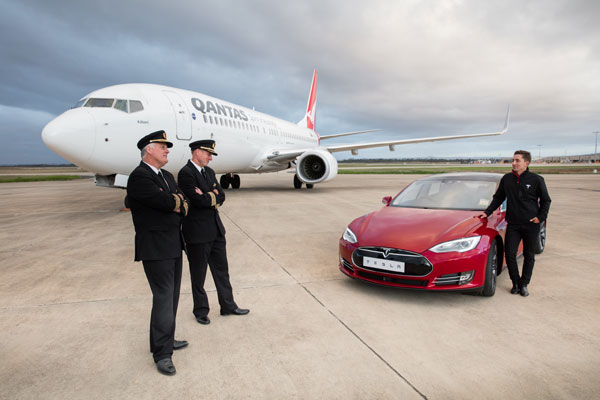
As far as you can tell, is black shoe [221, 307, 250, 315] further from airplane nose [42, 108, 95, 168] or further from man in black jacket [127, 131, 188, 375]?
airplane nose [42, 108, 95, 168]

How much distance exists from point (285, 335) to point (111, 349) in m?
1.40

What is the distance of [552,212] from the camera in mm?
9672

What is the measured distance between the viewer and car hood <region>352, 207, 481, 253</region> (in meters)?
3.79

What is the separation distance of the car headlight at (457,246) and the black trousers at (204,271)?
83.6 inches

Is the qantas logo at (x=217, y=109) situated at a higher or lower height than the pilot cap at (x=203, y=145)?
higher

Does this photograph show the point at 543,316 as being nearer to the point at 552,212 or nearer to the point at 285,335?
the point at 285,335

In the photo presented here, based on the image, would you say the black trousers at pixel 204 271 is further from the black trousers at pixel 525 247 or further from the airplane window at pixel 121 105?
the airplane window at pixel 121 105

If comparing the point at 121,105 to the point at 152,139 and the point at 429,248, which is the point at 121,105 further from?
the point at 429,248

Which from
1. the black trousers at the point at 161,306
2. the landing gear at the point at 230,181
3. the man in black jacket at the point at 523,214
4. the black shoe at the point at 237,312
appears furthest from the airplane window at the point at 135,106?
the landing gear at the point at 230,181

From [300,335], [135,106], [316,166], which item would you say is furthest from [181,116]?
[300,335]

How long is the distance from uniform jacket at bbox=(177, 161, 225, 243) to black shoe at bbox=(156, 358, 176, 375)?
1.03m

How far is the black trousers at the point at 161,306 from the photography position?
2.64m

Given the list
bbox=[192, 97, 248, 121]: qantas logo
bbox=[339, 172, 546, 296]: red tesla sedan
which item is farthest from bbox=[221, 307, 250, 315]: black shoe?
bbox=[192, 97, 248, 121]: qantas logo

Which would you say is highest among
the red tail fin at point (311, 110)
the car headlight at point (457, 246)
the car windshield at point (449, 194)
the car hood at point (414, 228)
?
the red tail fin at point (311, 110)
